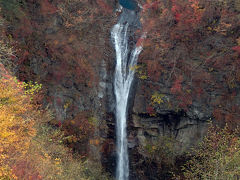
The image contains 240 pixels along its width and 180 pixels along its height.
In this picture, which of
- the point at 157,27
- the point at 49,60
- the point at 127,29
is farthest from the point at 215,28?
the point at 49,60

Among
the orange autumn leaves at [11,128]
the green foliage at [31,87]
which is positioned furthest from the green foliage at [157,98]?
the orange autumn leaves at [11,128]

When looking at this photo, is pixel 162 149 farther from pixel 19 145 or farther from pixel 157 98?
pixel 19 145

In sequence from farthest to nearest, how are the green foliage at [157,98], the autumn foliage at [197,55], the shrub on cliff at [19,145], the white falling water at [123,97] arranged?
the white falling water at [123,97], the green foliage at [157,98], the autumn foliage at [197,55], the shrub on cliff at [19,145]

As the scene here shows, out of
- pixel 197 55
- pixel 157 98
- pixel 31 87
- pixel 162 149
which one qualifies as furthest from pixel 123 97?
pixel 31 87

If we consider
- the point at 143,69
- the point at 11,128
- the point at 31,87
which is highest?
the point at 143,69

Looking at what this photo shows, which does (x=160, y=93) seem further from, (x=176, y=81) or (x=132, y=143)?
(x=132, y=143)

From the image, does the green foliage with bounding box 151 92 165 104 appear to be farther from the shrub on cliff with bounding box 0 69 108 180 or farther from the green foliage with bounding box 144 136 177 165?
the shrub on cliff with bounding box 0 69 108 180

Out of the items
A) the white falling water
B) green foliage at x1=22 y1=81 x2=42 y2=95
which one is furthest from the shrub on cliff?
the white falling water

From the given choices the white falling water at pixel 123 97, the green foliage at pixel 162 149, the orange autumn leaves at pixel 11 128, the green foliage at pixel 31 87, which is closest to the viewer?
the orange autumn leaves at pixel 11 128

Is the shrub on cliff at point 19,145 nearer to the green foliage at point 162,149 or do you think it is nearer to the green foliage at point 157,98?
the green foliage at point 162,149
